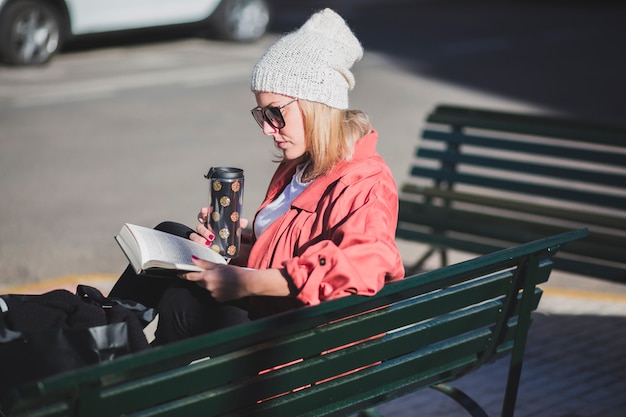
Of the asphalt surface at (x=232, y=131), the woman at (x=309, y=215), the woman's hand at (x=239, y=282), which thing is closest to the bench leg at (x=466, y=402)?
the asphalt surface at (x=232, y=131)

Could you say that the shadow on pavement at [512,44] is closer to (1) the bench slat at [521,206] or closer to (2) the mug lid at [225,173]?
(1) the bench slat at [521,206]

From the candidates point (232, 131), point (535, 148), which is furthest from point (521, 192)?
point (232, 131)

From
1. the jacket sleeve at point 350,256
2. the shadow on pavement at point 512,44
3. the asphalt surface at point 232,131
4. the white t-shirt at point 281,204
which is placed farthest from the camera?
the shadow on pavement at point 512,44

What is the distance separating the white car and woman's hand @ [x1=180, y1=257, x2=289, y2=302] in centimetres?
939

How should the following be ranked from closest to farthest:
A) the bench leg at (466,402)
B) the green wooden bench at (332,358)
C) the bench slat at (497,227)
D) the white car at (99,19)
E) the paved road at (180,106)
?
the green wooden bench at (332,358) < the bench leg at (466,402) < the bench slat at (497,227) < the paved road at (180,106) < the white car at (99,19)

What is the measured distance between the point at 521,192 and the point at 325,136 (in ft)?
7.82

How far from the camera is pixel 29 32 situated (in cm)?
1173

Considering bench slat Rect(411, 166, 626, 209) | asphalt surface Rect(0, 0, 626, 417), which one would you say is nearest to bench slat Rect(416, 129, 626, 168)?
bench slat Rect(411, 166, 626, 209)

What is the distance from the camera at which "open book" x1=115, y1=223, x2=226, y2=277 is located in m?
2.96

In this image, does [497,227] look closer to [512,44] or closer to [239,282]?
[239,282]

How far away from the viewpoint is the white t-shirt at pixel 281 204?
3371mm

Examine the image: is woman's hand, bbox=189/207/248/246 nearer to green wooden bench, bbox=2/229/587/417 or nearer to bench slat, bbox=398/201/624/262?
green wooden bench, bbox=2/229/587/417

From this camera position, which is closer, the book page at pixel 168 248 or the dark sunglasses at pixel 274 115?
the book page at pixel 168 248

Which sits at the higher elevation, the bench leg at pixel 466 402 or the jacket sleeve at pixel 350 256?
the jacket sleeve at pixel 350 256
